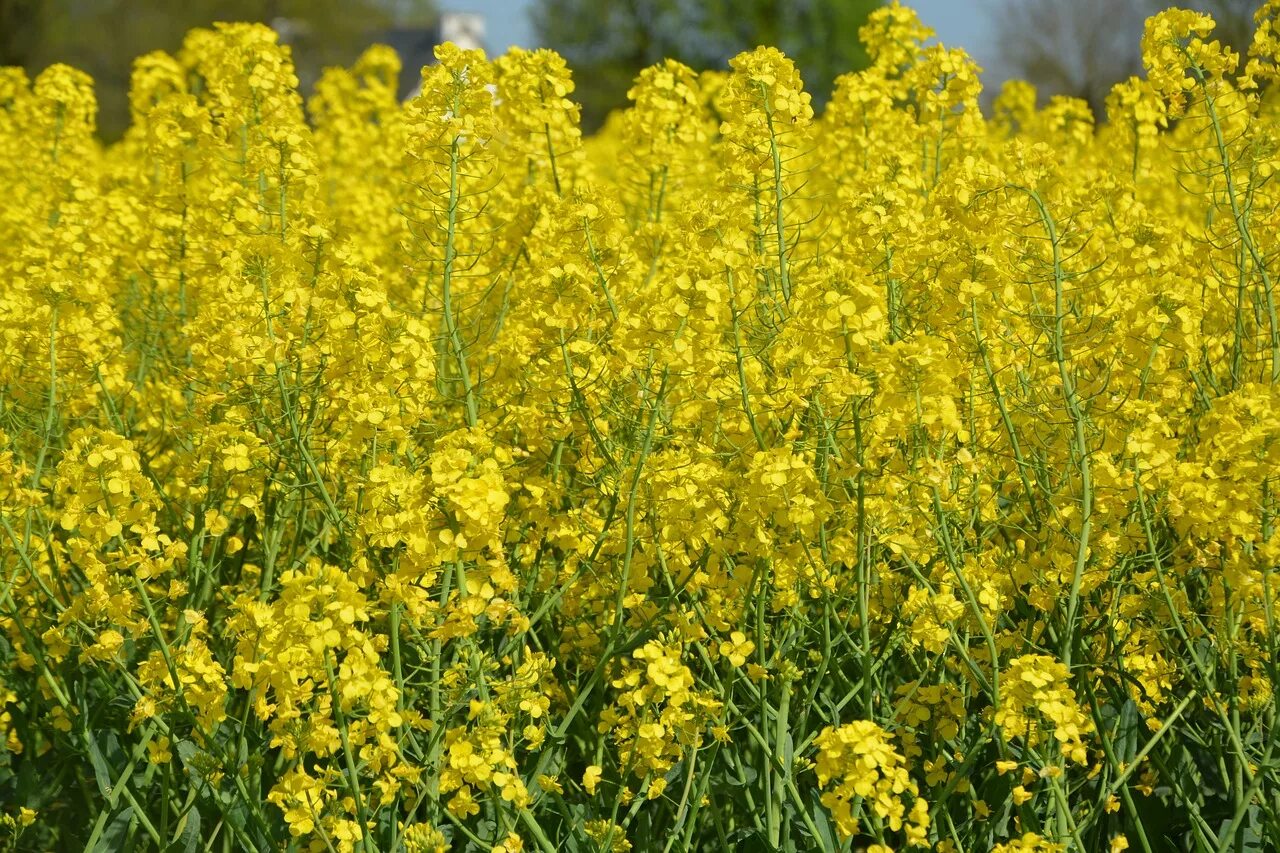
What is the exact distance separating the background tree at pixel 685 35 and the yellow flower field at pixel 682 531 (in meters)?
26.4

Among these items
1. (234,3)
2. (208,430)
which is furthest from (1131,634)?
(234,3)

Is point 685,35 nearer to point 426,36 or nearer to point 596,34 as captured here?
point 596,34

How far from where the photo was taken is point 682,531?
297 cm

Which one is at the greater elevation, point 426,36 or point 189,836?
point 426,36

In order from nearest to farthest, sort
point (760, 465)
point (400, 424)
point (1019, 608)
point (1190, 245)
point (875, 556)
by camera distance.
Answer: point (760, 465), point (400, 424), point (875, 556), point (1019, 608), point (1190, 245)

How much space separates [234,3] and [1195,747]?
31783 millimetres

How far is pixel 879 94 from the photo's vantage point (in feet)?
17.9

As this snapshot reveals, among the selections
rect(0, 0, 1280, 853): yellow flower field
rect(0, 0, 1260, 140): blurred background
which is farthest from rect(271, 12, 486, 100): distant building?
rect(0, 0, 1280, 853): yellow flower field

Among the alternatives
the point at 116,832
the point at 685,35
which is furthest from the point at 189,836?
the point at 685,35

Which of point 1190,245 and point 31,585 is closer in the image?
point 31,585

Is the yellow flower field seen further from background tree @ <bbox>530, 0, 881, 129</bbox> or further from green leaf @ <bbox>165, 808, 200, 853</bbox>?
background tree @ <bbox>530, 0, 881, 129</bbox>

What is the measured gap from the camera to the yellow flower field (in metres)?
2.68

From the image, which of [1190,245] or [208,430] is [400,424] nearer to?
[208,430]

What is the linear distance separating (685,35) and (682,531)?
105ft
